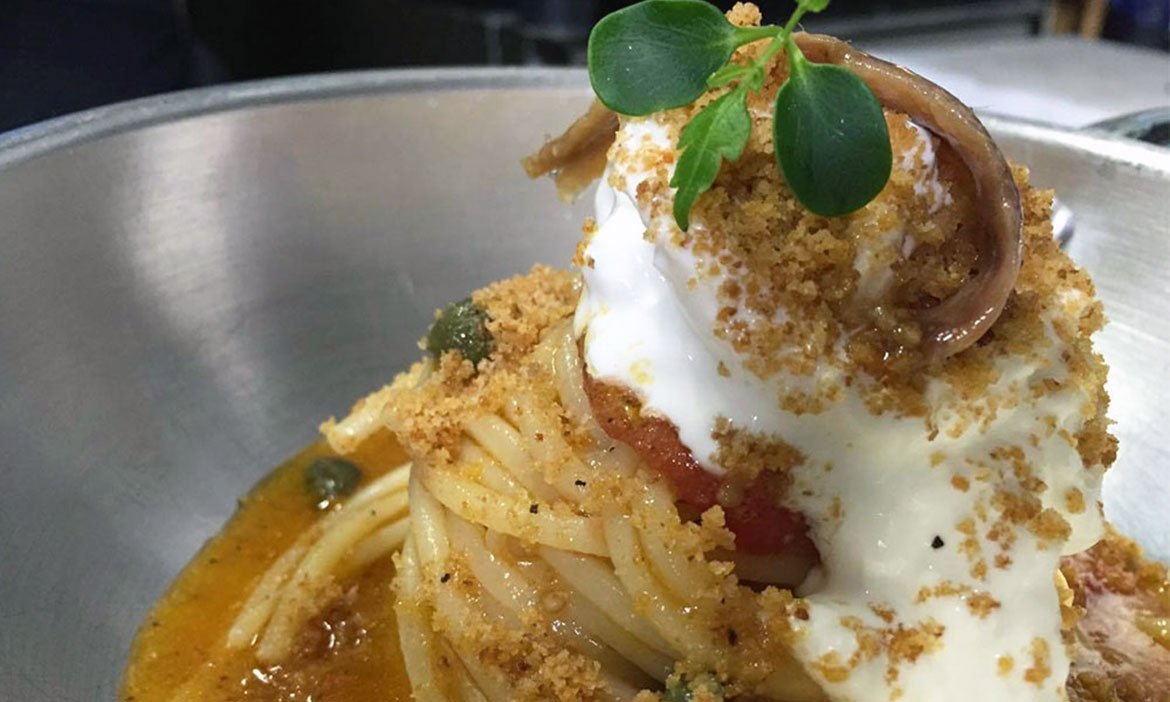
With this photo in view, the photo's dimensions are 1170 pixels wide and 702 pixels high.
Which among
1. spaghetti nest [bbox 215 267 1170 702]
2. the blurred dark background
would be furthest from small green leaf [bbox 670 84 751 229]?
the blurred dark background

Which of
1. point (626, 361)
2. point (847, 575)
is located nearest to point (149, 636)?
point (626, 361)

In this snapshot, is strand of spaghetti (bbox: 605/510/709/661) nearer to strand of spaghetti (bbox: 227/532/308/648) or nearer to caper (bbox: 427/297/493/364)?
caper (bbox: 427/297/493/364)

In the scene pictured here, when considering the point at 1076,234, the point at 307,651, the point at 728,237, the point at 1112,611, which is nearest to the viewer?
the point at 728,237

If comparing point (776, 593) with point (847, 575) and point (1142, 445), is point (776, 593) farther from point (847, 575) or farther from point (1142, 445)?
point (1142, 445)

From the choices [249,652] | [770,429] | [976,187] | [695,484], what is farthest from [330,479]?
[976,187]

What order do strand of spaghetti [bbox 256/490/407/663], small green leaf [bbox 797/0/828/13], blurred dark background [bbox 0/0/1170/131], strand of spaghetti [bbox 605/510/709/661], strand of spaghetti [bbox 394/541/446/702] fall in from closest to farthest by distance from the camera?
small green leaf [bbox 797/0/828/13] < strand of spaghetti [bbox 605/510/709/661] < strand of spaghetti [bbox 394/541/446/702] < strand of spaghetti [bbox 256/490/407/663] < blurred dark background [bbox 0/0/1170/131]
